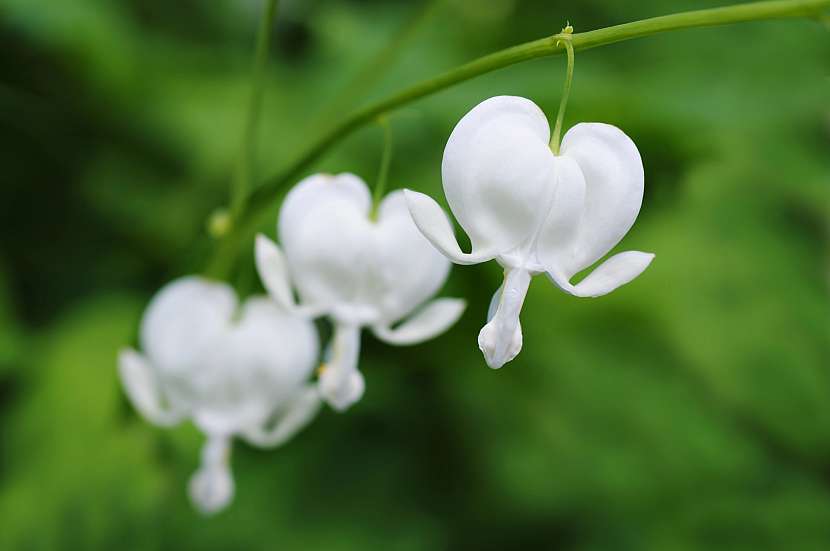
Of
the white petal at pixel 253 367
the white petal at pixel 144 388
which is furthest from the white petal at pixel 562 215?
the white petal at pixel 144 388

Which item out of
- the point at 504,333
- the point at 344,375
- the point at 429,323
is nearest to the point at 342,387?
the point at 344,375

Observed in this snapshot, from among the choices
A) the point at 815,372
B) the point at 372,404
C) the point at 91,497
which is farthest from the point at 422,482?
the point at 815,372

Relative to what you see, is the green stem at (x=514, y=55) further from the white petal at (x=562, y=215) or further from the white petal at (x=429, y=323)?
the white petal at (x=429, y=323)

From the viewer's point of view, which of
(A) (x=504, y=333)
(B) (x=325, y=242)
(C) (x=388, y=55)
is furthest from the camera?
(C) (x=388, y=55)

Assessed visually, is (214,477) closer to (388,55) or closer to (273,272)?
(273,272)

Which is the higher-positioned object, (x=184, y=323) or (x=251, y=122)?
(x=251, y=122)

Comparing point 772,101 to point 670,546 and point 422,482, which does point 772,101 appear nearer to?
point 670,546
